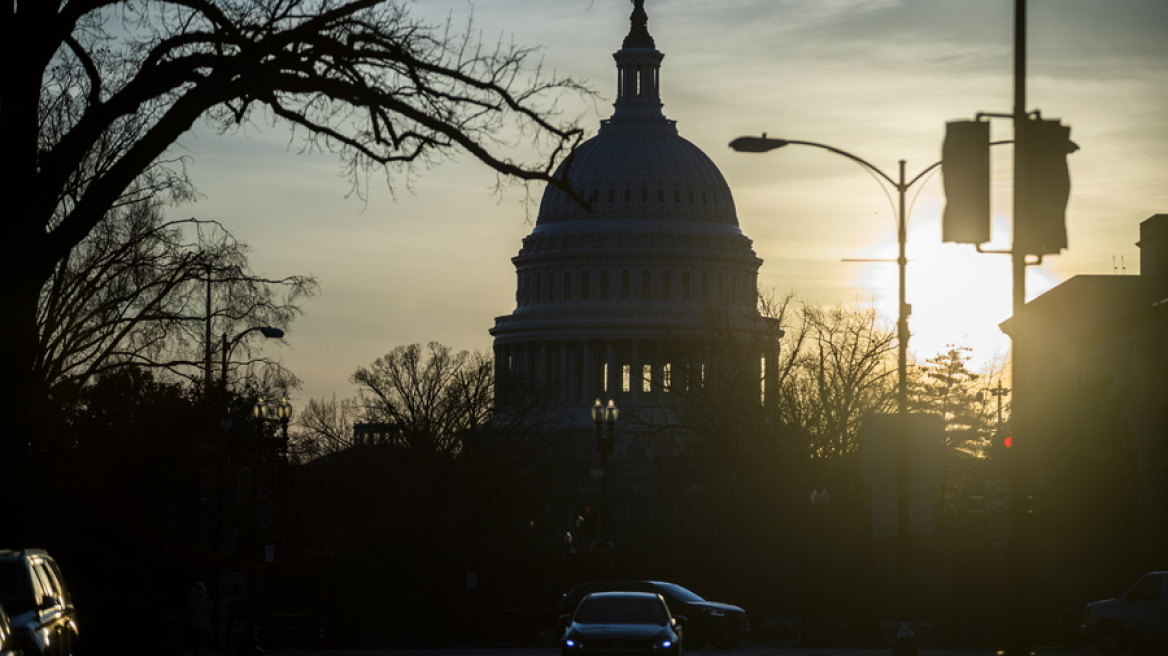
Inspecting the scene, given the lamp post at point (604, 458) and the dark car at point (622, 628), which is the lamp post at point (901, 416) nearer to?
the dark car at point (622, 628)

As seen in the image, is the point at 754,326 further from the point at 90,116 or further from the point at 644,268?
the point at 644,268

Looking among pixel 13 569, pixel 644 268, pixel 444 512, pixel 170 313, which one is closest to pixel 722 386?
pixel 444 512

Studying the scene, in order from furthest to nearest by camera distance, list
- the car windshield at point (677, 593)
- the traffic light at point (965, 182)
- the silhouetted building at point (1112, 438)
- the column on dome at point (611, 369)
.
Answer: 1. the column on dome at point (611, 369)
2. the silhouetted building at point (1112, 438)
3. the car windshield at point (677, 593)
4. the traffic light at point (965, 182)

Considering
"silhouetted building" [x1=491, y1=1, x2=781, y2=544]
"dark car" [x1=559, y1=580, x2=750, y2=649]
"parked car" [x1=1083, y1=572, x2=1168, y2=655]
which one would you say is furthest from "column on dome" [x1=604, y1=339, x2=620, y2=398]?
"parked car" [x1=1083, y1=572, x2=1168, y2=655]

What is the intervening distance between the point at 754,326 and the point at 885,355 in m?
6.73

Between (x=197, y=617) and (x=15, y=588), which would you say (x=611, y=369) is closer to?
(x=197, y=617)

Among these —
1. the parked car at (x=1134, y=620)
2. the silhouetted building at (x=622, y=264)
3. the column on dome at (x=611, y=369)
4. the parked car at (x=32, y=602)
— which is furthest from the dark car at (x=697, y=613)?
the column on dome at (x=611, y=369)

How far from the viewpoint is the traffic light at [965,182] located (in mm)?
13062

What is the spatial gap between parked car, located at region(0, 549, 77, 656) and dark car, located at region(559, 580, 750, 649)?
77.8ft

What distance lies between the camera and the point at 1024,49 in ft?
45.8

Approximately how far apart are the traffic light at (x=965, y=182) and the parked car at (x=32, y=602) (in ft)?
24.4

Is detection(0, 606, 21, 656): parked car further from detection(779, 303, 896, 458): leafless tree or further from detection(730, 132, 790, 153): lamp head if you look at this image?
detection(779, 303, 896, 458): leafless tree

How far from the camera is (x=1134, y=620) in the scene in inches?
1602

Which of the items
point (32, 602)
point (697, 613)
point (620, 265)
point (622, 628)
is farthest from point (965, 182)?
point (620, 265)
